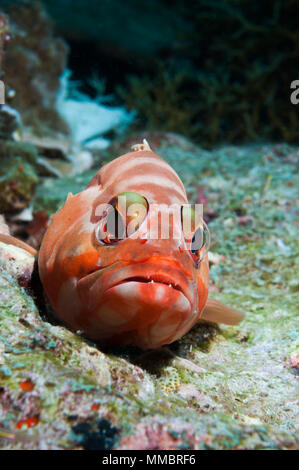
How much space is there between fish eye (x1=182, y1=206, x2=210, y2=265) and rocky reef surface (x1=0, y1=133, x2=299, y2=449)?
2.53 feet

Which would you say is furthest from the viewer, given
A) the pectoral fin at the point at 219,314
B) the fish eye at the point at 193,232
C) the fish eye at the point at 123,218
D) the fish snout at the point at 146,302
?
the pectoral fin at the point at 219,314

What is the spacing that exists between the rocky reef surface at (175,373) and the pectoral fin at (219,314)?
0.22 meters

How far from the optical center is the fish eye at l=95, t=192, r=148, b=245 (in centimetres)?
199

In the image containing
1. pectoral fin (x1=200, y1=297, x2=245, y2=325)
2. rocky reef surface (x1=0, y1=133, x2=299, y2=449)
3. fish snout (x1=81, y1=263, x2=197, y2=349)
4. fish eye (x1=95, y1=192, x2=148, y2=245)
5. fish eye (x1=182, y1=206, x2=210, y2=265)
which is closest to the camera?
rocky reef surface (x1=0, y1=133, x2=299, y2=449)

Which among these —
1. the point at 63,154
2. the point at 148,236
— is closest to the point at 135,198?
the point at 148,236

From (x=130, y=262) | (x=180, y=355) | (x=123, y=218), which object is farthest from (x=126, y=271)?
(x=180, y=355)

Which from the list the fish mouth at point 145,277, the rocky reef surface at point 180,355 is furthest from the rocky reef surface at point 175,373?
the fish mouth at point 145,277

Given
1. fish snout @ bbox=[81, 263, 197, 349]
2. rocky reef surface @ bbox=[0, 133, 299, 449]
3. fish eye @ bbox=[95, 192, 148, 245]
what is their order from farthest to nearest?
1. fish eye @ bbox=[95, 192, 148, 245]
2. fish snout @ bbox=[81, 263, 197, 349]
3. rocky reef surface @ bbox=[0, 133, 299, 449]

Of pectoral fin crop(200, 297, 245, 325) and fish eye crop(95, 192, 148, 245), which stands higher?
fish eye crop(95, 192, 148, 245)

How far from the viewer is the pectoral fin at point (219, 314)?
9.39 ft

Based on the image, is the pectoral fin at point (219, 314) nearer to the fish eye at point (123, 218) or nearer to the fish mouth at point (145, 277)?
the fish mouth at point (145, 277)

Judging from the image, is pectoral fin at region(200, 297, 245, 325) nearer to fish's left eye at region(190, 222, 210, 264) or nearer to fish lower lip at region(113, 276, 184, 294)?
fish's left eye at region(190, 222, 210, 264)

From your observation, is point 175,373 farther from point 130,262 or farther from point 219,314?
point 130,262

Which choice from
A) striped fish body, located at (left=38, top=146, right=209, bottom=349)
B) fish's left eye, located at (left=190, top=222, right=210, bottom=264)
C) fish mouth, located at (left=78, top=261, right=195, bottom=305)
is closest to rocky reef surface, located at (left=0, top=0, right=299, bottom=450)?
striped fish body, located at (left=38, top=146, right=209, bottom=349)
